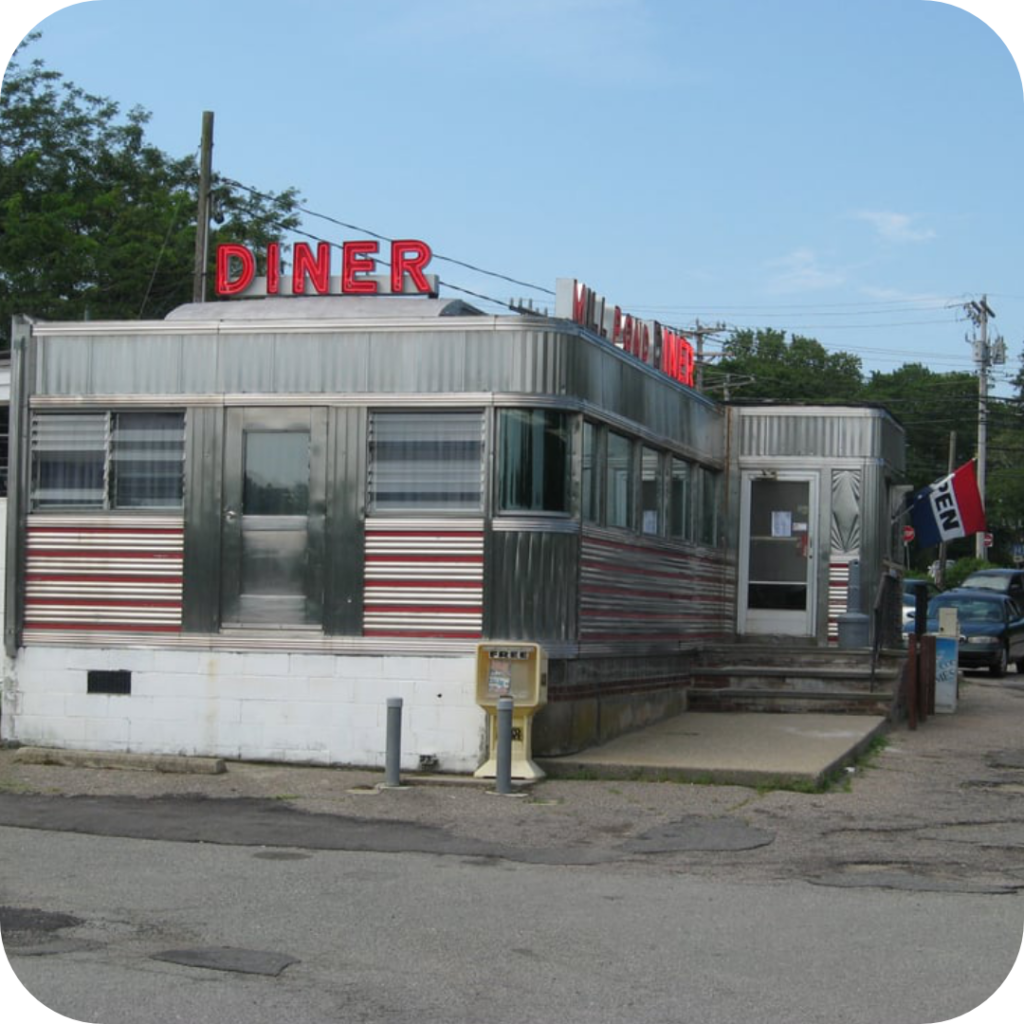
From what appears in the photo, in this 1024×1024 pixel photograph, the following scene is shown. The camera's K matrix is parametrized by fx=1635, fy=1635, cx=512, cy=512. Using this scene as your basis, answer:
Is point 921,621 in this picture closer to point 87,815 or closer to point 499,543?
point 499,543

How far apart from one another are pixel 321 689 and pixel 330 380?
2.85 metres

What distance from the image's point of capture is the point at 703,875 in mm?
10430

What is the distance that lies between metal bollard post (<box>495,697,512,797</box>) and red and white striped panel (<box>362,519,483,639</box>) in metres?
1.33

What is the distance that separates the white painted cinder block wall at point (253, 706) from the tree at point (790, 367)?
59.6 m

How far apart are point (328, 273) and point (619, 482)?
3.60 meters

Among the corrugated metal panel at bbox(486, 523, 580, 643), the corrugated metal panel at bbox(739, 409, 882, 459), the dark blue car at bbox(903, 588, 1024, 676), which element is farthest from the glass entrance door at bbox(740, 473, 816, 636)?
the dark blue car at bbox(903, 588, 1024, 676)

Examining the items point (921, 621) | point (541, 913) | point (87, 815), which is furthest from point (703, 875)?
point (921, 621)

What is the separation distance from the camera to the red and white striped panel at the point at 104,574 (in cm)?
1545

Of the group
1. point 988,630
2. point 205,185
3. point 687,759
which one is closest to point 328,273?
point 687,759

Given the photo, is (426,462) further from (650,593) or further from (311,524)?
(650,593)

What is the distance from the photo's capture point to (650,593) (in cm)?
1755

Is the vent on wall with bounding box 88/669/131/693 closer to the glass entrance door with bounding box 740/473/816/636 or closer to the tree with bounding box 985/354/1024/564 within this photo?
the glass entrance door with bounding box 740/473/816/636

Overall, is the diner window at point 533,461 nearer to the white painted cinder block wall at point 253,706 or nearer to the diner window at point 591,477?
the diner window at point 591,477

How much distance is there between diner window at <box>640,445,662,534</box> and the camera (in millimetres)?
17297
